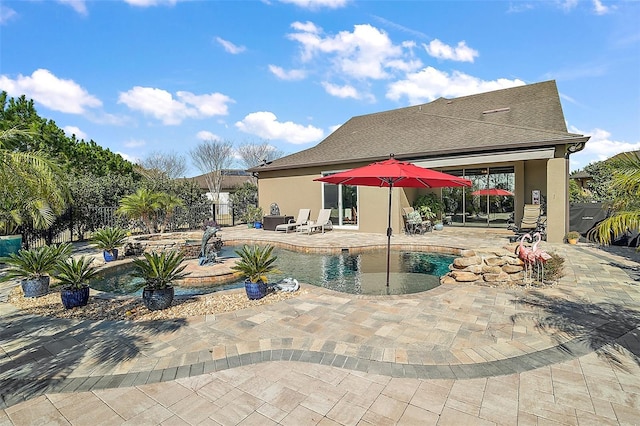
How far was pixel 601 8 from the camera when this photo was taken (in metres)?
8.98

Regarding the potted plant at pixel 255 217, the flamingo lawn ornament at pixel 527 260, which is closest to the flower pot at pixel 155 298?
the flamingo lawn ornament at pixel 527 260

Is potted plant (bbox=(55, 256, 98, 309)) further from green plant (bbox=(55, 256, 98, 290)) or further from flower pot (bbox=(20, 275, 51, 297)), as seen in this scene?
flower pot (bbox=(20, 275, 51, 297))

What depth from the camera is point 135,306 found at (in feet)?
16.9

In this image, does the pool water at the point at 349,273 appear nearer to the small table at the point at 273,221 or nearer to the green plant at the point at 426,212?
the green plant at the point at 426,212

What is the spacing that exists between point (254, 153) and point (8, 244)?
31728 millimetres

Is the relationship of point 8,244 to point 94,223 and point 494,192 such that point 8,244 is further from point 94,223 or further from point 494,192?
point 494,192

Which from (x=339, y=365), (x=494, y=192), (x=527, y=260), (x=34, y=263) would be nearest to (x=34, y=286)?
(x=34, y=263)

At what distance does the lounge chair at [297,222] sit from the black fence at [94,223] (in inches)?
217

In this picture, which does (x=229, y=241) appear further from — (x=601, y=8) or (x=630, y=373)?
(x=601, y=8)

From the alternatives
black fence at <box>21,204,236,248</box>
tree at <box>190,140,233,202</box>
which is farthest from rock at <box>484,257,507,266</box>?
tree at <box>190,140,233,202</box>

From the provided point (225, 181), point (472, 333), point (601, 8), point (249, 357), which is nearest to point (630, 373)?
point (472, 333)

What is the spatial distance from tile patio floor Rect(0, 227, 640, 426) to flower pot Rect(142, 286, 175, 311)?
515 millimetres

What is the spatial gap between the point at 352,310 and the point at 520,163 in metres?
13.5

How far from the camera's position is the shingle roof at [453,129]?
39.9 ft
